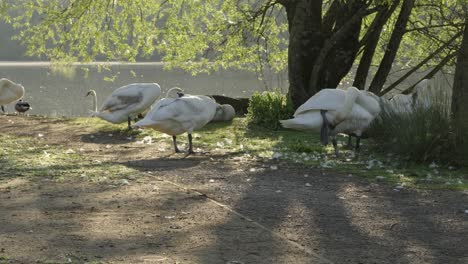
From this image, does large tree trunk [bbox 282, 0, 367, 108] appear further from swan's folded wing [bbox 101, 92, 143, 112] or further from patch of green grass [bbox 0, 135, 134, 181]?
patch of green grass [bbox 0, 135, 134, 181]

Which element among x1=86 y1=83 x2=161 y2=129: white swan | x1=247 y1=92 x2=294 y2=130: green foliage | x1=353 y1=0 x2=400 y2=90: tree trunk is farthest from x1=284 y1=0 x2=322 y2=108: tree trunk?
x1=86 y1=83 x2=161 y2=129: white swan

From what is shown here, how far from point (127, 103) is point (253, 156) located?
16.4 feet

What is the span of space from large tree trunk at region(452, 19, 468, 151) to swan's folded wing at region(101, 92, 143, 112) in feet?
22.9

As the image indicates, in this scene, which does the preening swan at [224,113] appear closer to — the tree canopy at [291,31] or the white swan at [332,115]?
the tree canopy at [291,31]

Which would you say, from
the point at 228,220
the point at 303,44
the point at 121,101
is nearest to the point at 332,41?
the point at 303,44

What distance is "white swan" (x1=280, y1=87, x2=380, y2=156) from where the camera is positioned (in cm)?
1166

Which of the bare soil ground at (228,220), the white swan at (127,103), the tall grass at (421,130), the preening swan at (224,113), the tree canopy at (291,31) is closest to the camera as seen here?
the bare soil ground at (228,220)

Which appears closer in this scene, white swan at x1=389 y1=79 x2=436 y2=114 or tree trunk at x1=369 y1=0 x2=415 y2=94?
white swan at x1=389 y1=79 x2=436 y2=114

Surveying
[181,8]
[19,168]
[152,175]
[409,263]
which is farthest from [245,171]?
[181,8]

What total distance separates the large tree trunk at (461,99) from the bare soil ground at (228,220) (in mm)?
2340

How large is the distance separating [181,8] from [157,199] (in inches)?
608

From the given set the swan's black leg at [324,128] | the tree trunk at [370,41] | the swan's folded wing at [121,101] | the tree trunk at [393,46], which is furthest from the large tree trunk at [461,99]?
the swan's folded wing at [121,101]

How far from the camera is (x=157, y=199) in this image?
7508 millimetres

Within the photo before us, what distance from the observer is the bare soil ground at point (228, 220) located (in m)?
5.61
